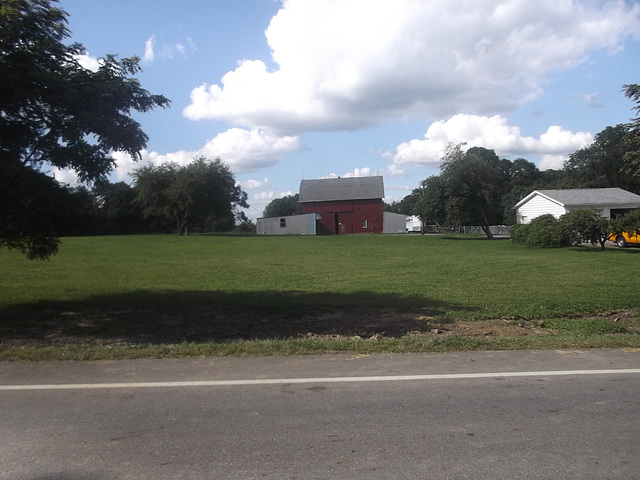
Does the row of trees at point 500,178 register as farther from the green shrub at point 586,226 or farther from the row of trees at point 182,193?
the row of trees at point 182,193

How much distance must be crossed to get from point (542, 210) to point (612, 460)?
4281cm

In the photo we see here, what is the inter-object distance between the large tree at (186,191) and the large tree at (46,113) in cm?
4742

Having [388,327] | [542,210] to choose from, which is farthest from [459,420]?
[542,210]

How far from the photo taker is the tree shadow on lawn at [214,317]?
1016 centimetres

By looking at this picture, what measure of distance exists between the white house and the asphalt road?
121 feet

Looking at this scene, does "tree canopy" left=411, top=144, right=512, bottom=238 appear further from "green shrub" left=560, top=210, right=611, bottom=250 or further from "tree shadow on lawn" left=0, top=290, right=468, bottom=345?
"tree shadow on lawn" left=0, top=290, right=468, bottom=345

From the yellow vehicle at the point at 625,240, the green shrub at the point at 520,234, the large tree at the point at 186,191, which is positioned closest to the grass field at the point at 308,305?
the yellow vehicle at the point at 625,240

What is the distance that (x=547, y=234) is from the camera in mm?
31578

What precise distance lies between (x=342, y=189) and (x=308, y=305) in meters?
61.7

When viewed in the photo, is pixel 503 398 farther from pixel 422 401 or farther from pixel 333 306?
pixel 333 306

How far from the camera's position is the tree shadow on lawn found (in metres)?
10.2

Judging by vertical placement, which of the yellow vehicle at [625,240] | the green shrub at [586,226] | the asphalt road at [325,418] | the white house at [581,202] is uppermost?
the white house at [581,202]

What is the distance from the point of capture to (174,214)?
59.9 m

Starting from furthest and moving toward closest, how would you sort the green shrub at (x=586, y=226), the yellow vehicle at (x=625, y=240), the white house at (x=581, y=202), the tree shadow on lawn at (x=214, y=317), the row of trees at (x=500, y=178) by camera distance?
the white house at (x=581, y=202) < the yellow vehicle at (x=625, y=240) < the green shrub at (x=586, y=226) < the row of trees at (x=500, y=178) < the tree shadow on lawn at (x=214, y=317)
